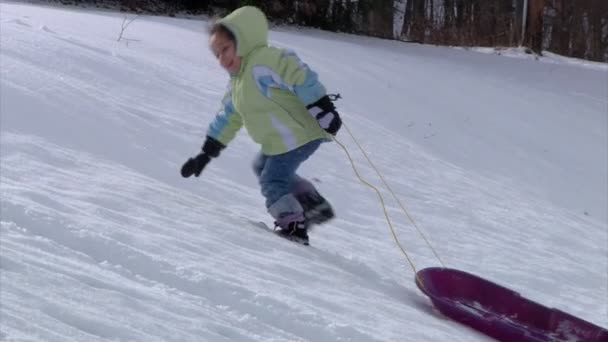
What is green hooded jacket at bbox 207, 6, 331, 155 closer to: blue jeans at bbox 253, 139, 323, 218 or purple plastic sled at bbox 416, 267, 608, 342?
blue jeans at bbox 253, 139, 323, 218

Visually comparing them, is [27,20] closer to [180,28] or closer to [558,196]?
[180,28]

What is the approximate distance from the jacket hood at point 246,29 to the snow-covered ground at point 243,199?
82cm

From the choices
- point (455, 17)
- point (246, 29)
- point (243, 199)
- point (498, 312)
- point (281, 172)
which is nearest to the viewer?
point (498, 312)

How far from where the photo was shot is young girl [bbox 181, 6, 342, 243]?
4.40 meters

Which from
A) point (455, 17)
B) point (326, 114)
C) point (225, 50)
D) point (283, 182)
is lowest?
point (455, 17)

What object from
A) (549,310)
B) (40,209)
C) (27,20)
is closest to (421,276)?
(549,310)

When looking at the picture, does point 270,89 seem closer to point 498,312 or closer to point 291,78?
point 291,78

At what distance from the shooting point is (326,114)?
434 cm

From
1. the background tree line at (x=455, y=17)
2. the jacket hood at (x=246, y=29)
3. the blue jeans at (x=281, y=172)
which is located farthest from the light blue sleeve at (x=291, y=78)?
the background tree line at (x=455, y=17)

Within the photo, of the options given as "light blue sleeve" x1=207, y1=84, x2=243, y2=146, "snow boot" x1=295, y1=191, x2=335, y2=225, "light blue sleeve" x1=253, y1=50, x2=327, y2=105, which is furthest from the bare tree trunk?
"light blue sleeve" x1=253, y1=50, x2=327, y2=105

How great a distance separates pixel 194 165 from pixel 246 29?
77 cm

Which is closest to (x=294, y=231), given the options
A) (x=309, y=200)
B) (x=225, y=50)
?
(x=309, y=200)

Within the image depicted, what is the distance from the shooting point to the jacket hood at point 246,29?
4457mm

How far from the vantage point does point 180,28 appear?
11.1 meters
